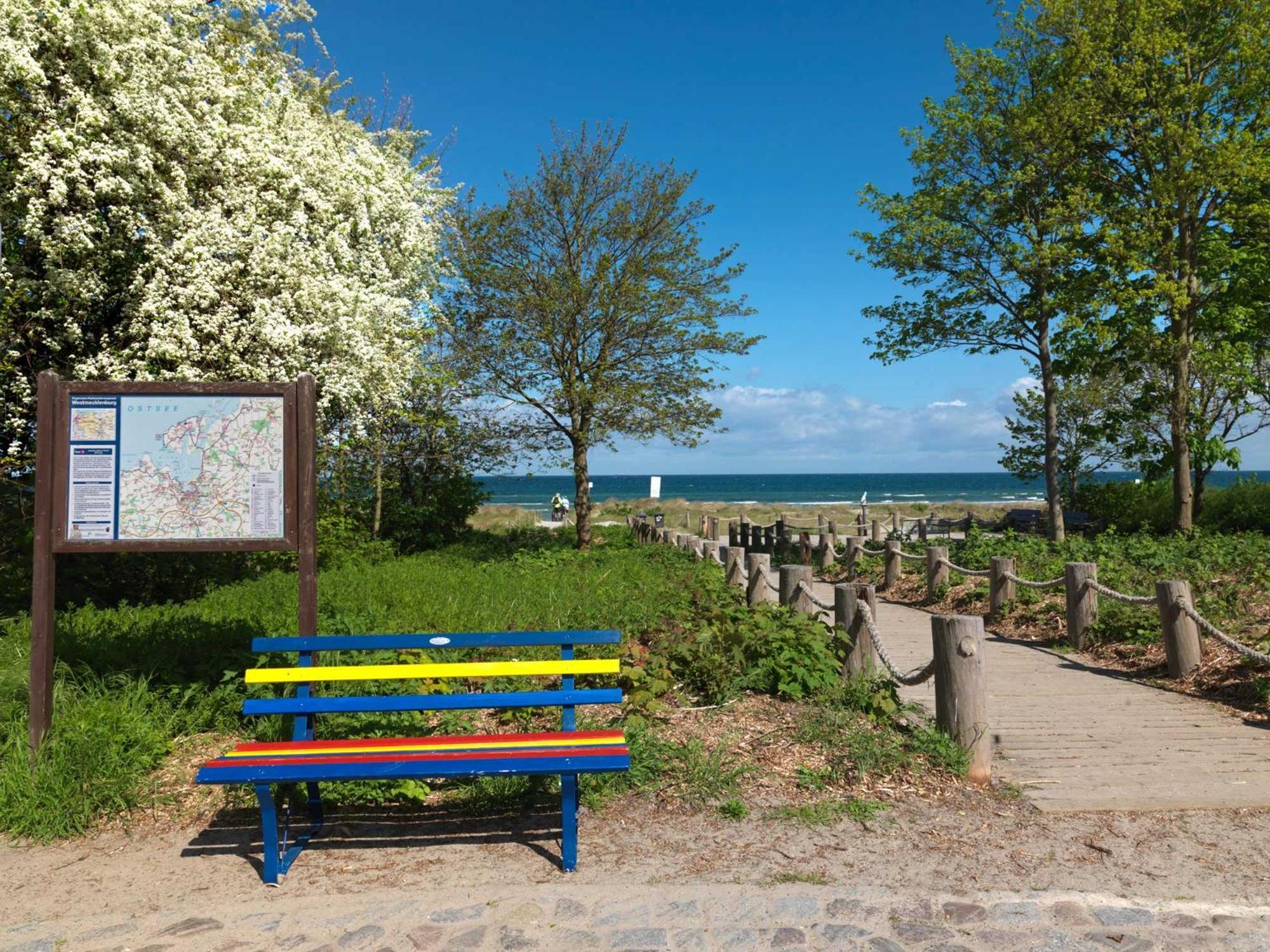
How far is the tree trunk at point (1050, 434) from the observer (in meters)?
18.0

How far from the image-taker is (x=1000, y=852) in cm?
424

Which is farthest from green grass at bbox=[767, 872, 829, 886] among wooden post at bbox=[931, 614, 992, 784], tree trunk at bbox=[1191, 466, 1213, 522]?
tree trunk at bbox=[1191, 466, 1213, 522]

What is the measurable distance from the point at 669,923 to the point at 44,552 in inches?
162

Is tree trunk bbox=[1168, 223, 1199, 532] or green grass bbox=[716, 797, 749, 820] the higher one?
tree trunk bbox=[1168, 223, 1199, 532]

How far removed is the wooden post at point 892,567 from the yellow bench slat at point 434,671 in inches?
426

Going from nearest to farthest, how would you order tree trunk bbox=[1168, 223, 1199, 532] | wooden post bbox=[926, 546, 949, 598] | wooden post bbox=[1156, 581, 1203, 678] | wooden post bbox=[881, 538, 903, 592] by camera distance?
wooden post bbox=[1156, 581, 1203, 678], wooden post bbox=[926, 546, 949, 598], wooden post bbox=[881, 538, 903, 592], tree trunk bbox=[1168, 223, 1199, 532]

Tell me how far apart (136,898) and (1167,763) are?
5.77 meters

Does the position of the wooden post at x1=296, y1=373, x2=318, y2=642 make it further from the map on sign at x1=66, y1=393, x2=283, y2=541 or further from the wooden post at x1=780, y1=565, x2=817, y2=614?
the wooden post at x1=780, y1=565, x2=817, y2=614

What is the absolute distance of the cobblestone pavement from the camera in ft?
11.3

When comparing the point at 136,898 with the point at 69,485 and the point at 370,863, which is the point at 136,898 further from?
the point at 69,485

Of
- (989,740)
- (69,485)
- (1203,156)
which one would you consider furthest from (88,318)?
(1203,156)

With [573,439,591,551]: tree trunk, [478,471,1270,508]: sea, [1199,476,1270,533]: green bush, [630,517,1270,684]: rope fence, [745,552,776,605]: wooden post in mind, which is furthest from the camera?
[478,471,1270,508]: sea

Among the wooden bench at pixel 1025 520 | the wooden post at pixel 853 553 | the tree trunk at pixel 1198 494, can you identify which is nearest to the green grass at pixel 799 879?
the wooden post at pixel 853 553

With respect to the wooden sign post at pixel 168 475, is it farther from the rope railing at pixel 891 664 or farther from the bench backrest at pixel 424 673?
the rope railing at pixel 891 664
